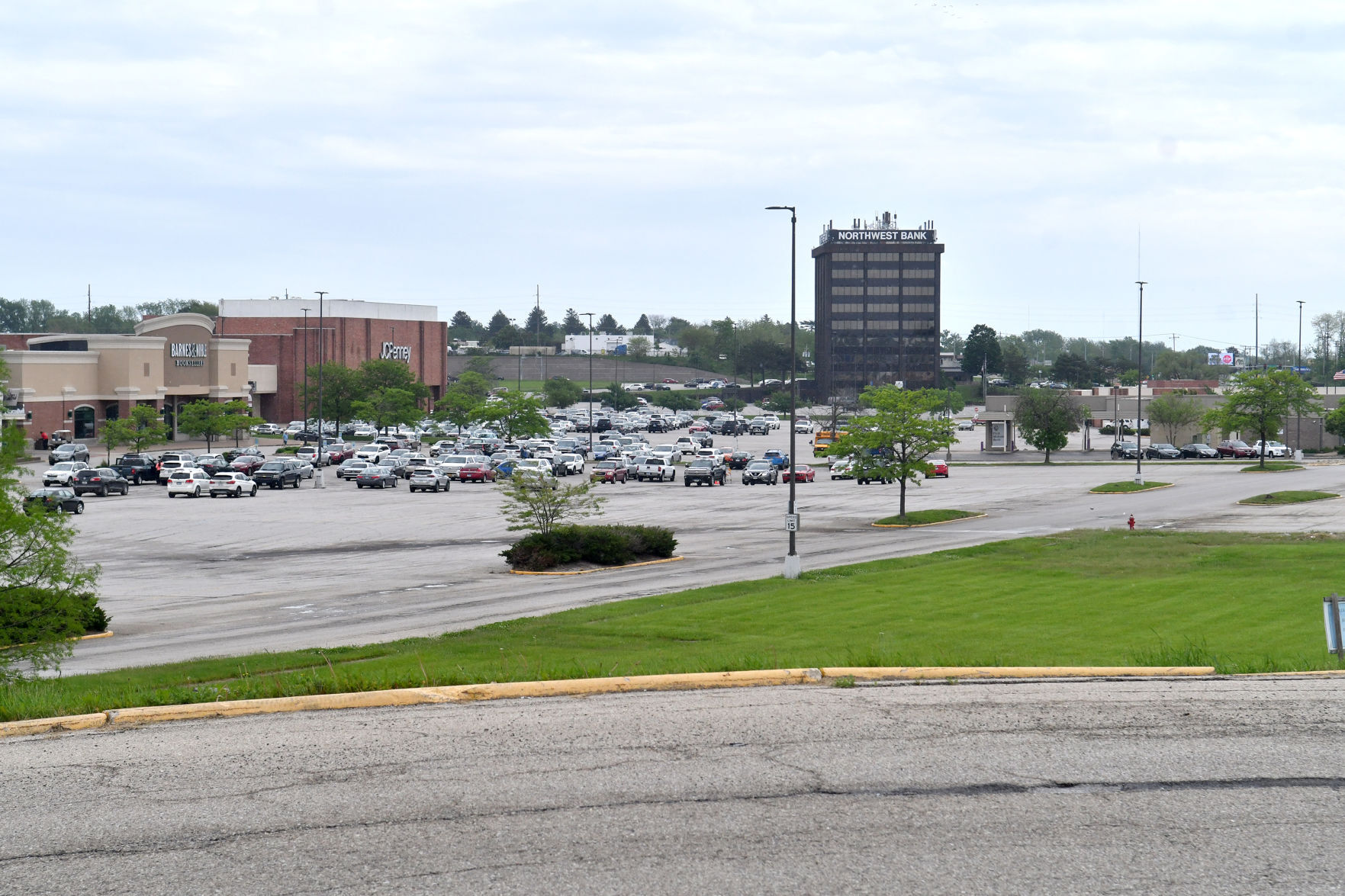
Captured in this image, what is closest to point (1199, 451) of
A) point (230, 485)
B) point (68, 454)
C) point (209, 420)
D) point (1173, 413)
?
point (1173, 413)

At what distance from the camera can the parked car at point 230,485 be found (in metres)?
61.6

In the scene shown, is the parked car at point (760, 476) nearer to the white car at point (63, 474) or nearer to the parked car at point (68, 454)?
the white car at point (63, 474)

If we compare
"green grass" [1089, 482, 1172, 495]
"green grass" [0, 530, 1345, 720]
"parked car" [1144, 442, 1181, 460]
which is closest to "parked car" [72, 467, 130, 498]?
"green grass" [0, 530, 1345, 720]

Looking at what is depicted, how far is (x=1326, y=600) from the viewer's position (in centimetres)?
1593

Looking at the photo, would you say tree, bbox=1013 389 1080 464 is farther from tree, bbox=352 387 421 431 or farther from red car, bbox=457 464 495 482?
tree, bbox=352 387 421 431

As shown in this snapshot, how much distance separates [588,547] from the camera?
3628 cm

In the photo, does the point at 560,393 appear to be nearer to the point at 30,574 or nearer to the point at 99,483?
the point at 99,483

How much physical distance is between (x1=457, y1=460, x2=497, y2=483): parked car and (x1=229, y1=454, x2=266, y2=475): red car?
1117 cm

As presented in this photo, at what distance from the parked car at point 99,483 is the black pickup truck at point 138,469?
739cm

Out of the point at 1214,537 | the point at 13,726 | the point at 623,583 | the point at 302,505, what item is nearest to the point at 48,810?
the point at 13,726

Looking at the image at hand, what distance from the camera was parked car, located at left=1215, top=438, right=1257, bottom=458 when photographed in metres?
95.1

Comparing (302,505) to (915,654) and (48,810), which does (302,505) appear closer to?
(915,654)

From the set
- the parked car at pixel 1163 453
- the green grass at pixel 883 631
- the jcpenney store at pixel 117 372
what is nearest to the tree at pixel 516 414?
the jcpenney store at pixel 117 372

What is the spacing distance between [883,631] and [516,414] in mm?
75921
